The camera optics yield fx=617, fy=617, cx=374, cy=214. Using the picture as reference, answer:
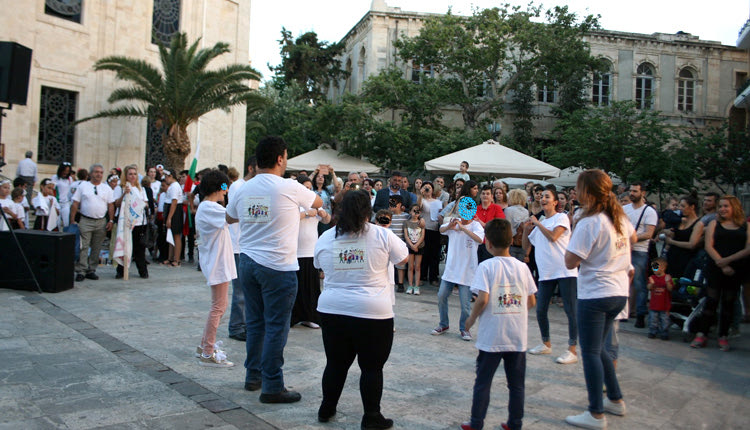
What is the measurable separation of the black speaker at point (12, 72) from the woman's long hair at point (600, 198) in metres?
8.19

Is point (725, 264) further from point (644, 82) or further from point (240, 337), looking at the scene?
point (644, 82)

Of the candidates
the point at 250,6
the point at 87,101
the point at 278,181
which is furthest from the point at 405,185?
the point at 250,6

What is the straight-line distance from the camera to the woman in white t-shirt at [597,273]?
455 cm

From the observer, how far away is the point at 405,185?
11.9 metres

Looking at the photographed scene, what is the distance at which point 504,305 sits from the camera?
14.4 feet

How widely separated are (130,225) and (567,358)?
24.6 ft

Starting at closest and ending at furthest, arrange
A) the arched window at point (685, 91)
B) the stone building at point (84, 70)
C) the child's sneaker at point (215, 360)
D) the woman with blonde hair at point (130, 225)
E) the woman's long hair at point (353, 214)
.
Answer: the woman's long hair at point (353, 214) < the child's sneaker at point (215, 360) < the woman with blonde hair at point (130, 225) < the stone building at point (84, 70) < the arched window at point (685, 91)

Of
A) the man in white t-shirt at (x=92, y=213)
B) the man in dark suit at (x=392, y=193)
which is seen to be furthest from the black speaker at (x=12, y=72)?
the man in dark suit at (x=392, y=193)

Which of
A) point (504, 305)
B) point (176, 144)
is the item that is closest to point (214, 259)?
point (504, 305)

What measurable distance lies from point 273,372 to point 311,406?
1.33ft

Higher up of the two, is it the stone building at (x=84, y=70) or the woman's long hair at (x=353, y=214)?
the stone building at (x=84, y=70)

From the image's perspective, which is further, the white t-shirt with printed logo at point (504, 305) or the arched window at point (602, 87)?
the arched window at point (602, 87)

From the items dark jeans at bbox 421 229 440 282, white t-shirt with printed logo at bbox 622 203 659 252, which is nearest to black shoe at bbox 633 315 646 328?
white t-shirt with printed logo at bbox 622 203 659 252

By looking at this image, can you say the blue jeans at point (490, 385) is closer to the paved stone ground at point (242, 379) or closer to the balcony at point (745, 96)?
the paved stone ground at point (242, 379)
